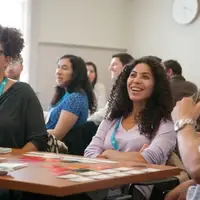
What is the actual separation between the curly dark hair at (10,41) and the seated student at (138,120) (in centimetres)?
65

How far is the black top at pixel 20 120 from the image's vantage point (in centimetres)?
245

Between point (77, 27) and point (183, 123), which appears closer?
point (183, 123)

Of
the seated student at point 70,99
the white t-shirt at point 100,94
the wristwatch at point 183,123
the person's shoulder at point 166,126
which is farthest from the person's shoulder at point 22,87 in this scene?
the white t-shirt at point 100,94

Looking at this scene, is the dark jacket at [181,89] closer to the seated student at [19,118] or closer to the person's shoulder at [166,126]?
the person's shoulder at [166,126]

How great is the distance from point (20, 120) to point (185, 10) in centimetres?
355

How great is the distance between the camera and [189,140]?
4.69 ft

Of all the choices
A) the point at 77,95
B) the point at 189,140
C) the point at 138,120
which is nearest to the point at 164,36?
the point at 77,95

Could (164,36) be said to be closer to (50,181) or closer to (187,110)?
(187,110)

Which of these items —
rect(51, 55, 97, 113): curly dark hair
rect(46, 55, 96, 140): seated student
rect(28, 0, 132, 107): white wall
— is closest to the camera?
rect(46, 55, 96, 140): seated student

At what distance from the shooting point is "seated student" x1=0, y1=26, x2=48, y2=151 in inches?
96.3

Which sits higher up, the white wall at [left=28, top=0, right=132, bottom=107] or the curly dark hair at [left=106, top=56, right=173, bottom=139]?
the white wall at [left=28, top=0, right=132, bottom=107]

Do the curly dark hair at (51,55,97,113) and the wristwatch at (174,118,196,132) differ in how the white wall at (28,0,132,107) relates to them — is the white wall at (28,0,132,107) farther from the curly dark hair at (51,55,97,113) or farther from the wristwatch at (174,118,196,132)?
the wristwatch at (174,118,196,132)

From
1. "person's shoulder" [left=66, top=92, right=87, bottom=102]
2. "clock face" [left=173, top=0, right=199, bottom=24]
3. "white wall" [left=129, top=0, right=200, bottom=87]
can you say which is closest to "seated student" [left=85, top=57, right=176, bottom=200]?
"person's shoulder" [left=66, top=92, right=87, bottom=102]

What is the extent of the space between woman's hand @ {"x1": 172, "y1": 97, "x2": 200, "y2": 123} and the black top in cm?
108
